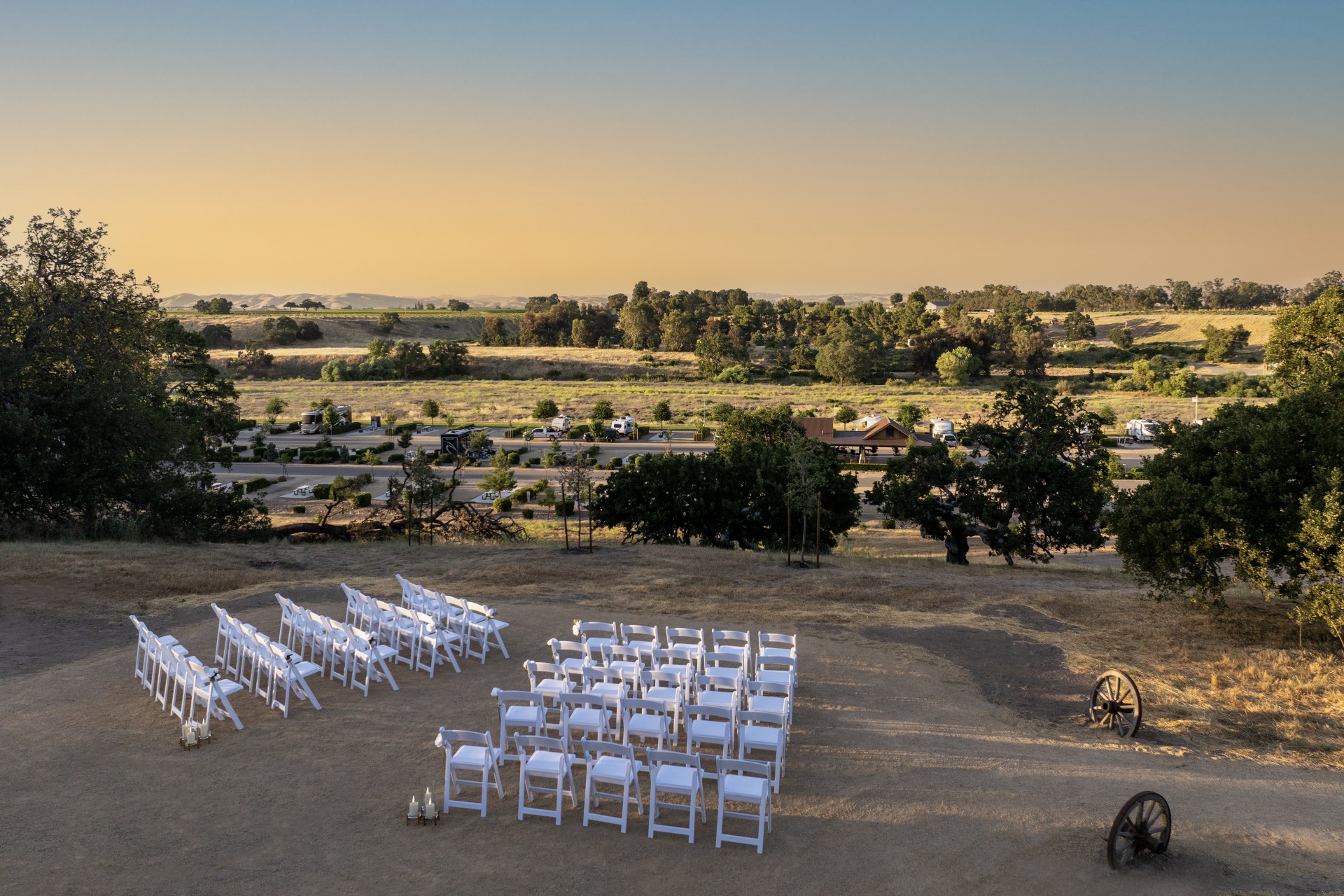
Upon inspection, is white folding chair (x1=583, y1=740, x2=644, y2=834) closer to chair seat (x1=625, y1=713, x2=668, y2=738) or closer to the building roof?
chair seat (x1=625, y1=713, x2=668, y2=738)

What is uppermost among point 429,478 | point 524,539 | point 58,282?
point 58,282

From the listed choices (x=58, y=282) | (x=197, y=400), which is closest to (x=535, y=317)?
(x=197, y=400)

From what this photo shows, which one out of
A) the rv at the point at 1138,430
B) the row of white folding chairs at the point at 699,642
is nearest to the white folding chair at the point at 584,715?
the row of white folding chairs at the point at 699,642

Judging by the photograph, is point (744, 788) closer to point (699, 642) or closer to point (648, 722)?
point (648, 722)

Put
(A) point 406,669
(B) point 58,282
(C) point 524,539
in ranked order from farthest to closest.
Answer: (C) point 524,539 → (B) point 58,282 → (A) point 406,669

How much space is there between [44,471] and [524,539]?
40.7 ft

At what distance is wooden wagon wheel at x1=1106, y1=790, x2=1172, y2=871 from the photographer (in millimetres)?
7414

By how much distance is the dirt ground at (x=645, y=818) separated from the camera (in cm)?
729

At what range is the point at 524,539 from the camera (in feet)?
88.0

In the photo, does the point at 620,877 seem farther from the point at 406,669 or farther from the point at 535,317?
the point at 535,317

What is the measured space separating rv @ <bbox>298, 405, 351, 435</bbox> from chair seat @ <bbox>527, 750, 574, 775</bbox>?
6326cm

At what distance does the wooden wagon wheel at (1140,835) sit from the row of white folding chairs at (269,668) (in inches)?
345

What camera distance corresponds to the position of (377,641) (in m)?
12.7

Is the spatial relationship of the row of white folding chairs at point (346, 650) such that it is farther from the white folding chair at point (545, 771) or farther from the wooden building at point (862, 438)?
the wooden building at point (862, 438)
